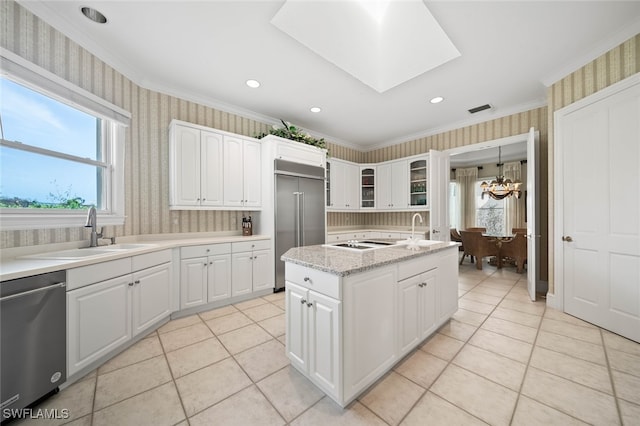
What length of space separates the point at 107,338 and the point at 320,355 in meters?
1.68

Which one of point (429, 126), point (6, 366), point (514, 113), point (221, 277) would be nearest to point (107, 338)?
point (6, 366)

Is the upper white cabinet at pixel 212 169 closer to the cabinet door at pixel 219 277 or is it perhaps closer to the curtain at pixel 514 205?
the cabinet door at pixel 219 277

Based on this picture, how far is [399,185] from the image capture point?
4914mm

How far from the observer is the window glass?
5.85 feet

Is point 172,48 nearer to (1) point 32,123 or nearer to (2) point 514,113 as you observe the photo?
(1) point 32,123

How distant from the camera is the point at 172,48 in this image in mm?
2340

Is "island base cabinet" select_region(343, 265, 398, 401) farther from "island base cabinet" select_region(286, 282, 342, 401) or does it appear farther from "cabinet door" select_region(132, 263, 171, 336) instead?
"cabinet door" select_region(132, 263, 171, 336)

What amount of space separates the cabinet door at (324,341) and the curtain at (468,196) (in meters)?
7.21

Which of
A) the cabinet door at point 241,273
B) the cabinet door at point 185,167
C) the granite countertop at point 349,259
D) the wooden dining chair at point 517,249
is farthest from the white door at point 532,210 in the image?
the cabinet door at point 185,167

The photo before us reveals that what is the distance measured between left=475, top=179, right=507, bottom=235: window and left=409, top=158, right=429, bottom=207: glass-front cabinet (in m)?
3.81

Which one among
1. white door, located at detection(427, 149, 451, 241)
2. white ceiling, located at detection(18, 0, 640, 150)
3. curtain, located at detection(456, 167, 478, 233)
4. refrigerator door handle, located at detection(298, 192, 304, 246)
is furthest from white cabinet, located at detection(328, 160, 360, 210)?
curtain, located at detection(456, 167, 478, 233)

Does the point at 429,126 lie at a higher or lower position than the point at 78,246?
higher

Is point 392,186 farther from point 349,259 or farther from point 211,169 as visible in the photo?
point 349,259

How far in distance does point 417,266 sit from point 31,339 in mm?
2543
